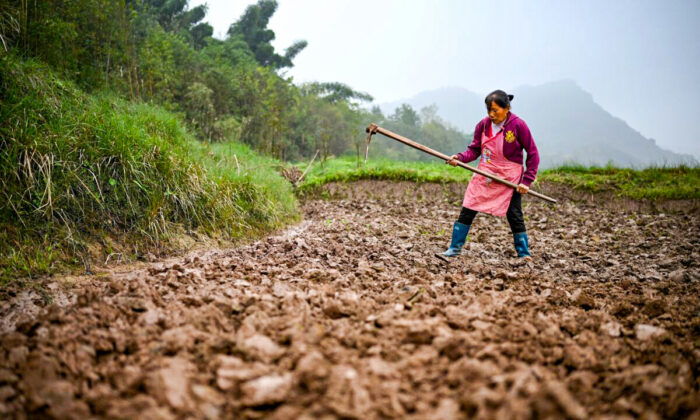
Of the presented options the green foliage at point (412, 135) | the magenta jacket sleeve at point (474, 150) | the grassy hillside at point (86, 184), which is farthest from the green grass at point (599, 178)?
Answer: the green foliage at point (412, 135)

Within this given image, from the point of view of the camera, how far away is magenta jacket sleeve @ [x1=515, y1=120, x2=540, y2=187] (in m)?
3.56

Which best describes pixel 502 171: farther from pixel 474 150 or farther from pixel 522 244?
pixel 522 244

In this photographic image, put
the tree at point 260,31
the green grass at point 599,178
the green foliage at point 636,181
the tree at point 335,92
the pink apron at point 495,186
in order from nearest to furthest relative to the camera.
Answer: the pink apron at point 495,186 < the green foliage at point 636,181 < the green grass at point 599,178 < the tree at point 260,31 < the tree at point 335,92

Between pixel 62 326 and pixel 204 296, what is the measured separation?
596 millimetres

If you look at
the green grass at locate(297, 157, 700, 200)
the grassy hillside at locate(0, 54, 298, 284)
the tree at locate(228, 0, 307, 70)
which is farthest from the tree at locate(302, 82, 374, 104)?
the grassy hillside at locate(0, 54, 298, 284)

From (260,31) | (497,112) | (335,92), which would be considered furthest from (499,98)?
(335,92)

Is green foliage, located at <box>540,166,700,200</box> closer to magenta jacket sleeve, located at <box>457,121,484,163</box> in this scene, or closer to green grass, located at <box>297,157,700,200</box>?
green grass, located at <box>297,157,700,200</box>

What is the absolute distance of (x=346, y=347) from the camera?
1464mm

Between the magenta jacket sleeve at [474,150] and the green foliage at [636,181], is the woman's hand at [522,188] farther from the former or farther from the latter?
the green foliage at [636,181]

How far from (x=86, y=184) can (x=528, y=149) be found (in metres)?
4.05

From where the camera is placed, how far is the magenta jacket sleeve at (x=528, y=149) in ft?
11.7

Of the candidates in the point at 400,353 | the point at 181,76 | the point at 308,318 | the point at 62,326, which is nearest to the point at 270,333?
the point at 308,318

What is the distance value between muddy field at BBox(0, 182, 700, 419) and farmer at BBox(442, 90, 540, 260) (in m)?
0.99

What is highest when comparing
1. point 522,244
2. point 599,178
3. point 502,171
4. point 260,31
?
point 260,31
